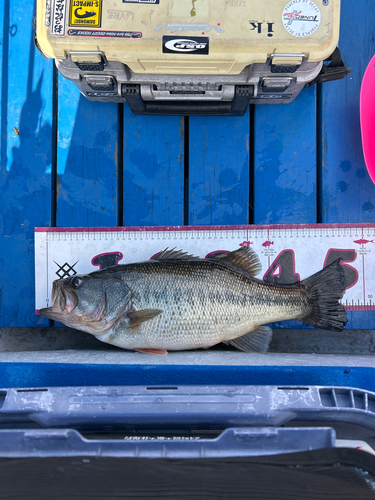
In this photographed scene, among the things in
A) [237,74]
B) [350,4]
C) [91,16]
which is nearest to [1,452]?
[91,16]

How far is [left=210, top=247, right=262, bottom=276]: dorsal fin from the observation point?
181 centimetres

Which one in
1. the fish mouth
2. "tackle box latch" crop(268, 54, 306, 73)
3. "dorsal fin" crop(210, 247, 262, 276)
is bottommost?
the fish mouth

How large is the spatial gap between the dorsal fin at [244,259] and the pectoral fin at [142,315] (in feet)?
1.49

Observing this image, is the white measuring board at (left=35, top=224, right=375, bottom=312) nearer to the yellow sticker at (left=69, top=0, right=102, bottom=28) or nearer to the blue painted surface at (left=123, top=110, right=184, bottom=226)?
the blue painted surface at (left=123, top=110, right=184, bottom=226)

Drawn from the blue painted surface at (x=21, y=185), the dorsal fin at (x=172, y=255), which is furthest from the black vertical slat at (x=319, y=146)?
the blue painted surface at (x=21, y=185)

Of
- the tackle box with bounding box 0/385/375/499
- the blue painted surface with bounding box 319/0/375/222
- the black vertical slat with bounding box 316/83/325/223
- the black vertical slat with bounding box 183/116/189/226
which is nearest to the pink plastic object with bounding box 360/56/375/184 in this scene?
the blue painted surface with bounding box 319/0/375/222

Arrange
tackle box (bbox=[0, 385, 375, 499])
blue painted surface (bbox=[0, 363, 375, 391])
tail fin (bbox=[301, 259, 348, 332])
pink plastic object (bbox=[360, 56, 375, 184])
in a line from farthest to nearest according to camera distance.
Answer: pink plastic object (bbox=[360, 56, 375, 184]), tail fin (bbox=[301, 259, 348, 332]), blue painted surface (bbox=[0, 363, 375, 391]), tackle box (bbox=[0, 385, 375, 499])

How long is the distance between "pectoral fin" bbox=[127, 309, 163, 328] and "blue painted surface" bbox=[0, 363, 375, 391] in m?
0.24

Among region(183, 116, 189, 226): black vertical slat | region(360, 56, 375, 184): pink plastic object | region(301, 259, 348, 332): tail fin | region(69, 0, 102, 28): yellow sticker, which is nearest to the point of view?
region(69, 0, 102, 28): yellow sticker

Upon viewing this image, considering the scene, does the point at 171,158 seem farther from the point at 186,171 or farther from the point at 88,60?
the point at 88,60

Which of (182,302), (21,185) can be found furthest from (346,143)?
(21,185)

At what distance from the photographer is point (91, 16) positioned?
4.47 ft

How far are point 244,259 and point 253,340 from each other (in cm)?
48

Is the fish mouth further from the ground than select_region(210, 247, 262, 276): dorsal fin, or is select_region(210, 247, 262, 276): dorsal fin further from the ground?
select_region(210, 247, 262, 276): dorsal fin
